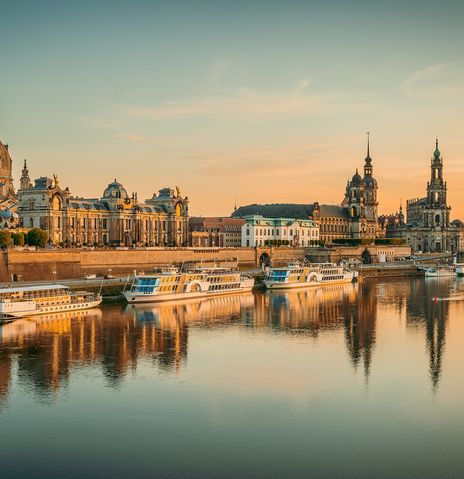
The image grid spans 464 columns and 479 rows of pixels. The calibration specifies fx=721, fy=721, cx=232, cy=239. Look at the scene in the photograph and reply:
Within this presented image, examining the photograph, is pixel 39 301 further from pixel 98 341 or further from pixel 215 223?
pixel 215 223

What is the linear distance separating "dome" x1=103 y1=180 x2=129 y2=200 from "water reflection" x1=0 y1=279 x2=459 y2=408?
3173 cm

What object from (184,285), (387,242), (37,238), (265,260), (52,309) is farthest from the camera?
(387,242)

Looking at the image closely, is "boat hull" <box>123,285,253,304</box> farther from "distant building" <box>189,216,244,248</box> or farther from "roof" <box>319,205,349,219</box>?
"roof" <box>319,205,349,219</box>

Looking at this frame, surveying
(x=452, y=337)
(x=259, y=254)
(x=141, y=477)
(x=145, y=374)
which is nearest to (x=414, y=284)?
(x=259, y=254)

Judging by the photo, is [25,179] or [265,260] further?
[25,179]

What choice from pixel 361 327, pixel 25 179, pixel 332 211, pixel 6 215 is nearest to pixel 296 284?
pixel 361 327

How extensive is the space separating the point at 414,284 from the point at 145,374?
6305 cm

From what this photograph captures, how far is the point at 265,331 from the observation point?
159 feet

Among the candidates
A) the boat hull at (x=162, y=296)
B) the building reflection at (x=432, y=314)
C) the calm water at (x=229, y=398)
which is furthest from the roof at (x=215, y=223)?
the calm water at (x=229, y=398)

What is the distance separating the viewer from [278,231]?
5221 inches

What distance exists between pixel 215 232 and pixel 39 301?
72.3m

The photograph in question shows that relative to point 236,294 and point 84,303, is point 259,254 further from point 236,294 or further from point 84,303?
point 84,303

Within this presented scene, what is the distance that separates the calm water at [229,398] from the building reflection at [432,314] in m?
0.26

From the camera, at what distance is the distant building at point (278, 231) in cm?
12675
